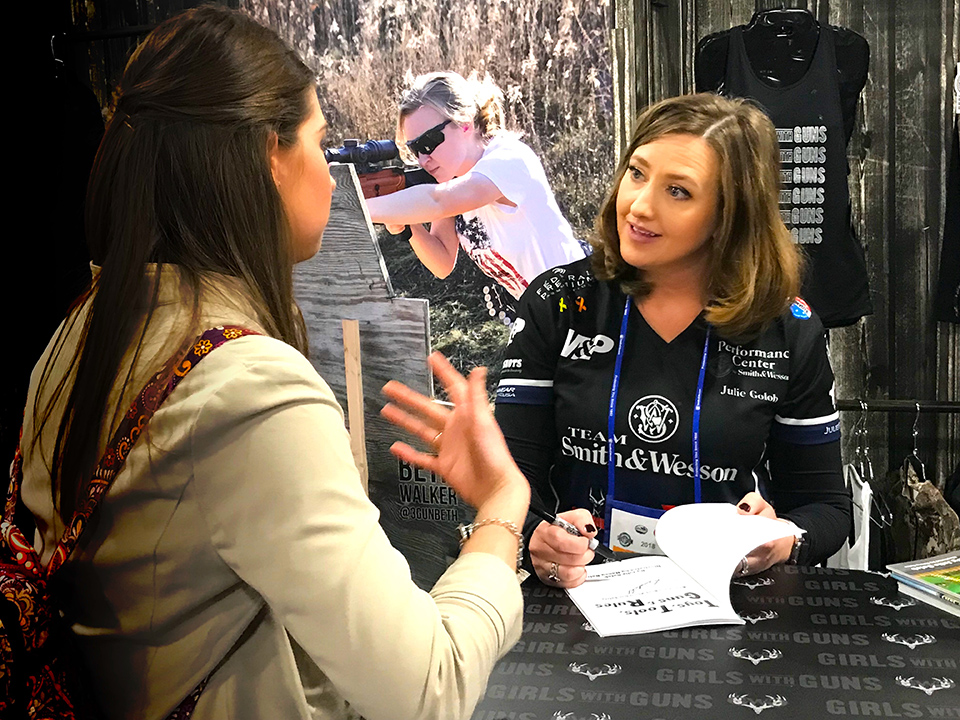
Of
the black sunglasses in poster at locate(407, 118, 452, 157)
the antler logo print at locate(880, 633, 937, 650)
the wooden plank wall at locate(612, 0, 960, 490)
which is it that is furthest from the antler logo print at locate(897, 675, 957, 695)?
the black sunglasses in poster at locate(407, 118, 452, 157)

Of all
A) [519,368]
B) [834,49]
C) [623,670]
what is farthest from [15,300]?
[834,49]

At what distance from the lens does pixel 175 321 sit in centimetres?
82

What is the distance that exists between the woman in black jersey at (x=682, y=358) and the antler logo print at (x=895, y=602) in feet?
1.45

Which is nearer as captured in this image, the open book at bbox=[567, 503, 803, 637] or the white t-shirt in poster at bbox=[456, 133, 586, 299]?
the open book at bbox=[567, 503, 803, 637]

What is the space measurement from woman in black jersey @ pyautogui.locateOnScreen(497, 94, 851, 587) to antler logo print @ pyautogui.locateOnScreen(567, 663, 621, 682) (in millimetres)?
726

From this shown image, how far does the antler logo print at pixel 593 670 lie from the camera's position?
1.19 meters

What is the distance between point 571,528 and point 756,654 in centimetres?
40

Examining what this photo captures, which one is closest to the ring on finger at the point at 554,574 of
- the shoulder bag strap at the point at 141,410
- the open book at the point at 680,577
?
the open book at the point at 680,577

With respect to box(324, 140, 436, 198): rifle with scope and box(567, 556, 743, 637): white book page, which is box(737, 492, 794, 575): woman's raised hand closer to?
box(567, 556, 743, 637): white book page

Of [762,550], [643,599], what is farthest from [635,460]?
[643,599]

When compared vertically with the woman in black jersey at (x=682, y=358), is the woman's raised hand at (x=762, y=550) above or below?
below

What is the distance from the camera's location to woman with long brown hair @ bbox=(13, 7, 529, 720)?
77 centimetres

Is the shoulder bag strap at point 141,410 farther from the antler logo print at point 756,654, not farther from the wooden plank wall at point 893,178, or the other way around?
the wooden plank wall at point 893,178

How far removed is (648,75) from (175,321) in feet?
7.86
